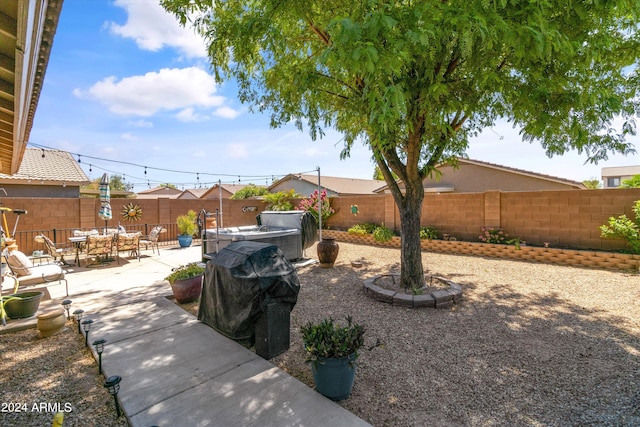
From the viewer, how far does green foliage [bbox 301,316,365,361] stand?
2361 mm

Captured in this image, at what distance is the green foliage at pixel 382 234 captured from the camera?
10.1 meters

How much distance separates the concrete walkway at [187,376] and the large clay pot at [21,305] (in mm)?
128

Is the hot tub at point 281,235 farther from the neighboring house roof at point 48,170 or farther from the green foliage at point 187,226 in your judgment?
the neighboring house roof at point 48,170

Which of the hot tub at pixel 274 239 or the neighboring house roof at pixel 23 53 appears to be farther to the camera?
the hot tub at pixel 274 239

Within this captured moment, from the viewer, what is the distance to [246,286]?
3008mm

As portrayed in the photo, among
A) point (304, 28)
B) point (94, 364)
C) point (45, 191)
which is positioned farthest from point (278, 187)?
point (94, 364)

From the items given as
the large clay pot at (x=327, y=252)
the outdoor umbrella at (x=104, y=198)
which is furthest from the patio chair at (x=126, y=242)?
the large clay pot at (x=327, y=252)

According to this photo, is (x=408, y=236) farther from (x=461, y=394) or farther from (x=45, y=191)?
(x=45, y=191)

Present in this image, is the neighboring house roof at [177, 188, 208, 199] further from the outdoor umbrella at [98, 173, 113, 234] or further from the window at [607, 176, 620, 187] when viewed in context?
the window at [607, 176, 620, 187]

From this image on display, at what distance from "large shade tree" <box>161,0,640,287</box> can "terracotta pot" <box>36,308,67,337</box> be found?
160 inches

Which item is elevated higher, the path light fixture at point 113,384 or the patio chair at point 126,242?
the patio chair at point 126,242

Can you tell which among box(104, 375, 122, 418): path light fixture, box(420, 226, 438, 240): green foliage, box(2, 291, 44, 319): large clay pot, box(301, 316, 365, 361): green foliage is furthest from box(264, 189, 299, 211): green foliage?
box(104, 375, 122, 418): path light fixture

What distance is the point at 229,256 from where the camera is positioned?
341cm

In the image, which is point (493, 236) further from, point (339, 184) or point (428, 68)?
point (339, 184)
